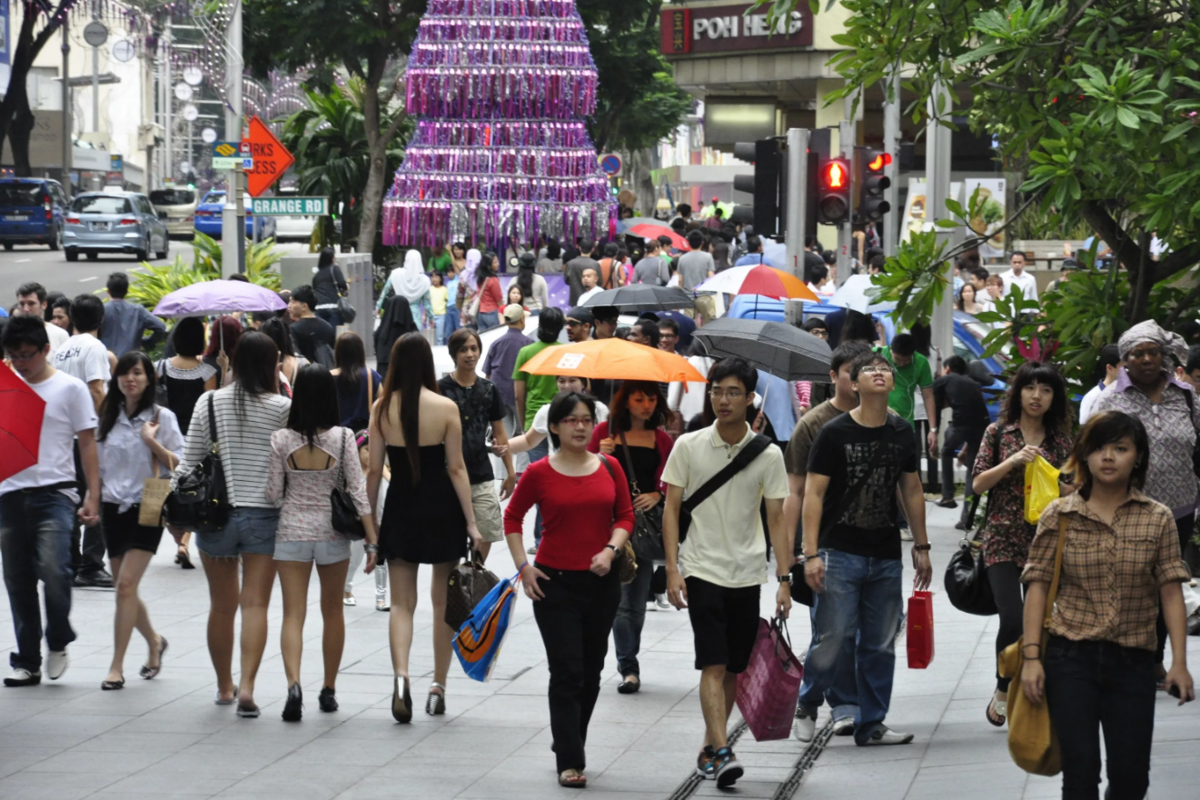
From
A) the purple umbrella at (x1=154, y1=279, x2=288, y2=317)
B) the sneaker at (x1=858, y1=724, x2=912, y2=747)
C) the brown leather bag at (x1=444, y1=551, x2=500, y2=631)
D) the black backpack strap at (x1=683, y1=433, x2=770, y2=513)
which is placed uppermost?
the purple umbrella at (x1=154, y1=279, x2=288, y2=317)

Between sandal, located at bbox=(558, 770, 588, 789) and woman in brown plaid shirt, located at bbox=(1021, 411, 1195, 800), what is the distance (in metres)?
2.01

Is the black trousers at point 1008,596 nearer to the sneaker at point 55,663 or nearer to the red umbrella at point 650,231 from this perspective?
the sneaker at point 55,663

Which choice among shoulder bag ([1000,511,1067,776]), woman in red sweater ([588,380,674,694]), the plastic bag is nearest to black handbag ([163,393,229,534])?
woman in red sweater ([588,380,674,694])

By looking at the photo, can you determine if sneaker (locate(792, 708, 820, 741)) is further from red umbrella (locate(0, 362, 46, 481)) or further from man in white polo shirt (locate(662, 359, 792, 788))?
red umbrella (locate(0, 362, 46, 481))

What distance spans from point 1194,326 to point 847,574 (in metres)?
2.79

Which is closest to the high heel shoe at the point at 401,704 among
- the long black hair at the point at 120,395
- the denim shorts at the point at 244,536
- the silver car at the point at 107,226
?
the denim shorts at the point at 244,536

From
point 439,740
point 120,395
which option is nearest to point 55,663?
point 120,395

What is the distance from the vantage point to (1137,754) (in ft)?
16.9

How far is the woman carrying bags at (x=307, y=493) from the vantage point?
754cm

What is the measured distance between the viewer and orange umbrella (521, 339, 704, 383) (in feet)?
28.1

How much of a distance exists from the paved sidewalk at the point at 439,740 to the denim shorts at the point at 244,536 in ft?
2.43

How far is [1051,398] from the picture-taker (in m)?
7.09

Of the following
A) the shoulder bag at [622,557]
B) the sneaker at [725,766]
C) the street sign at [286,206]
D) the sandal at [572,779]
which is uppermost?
the street sign at [286,206]

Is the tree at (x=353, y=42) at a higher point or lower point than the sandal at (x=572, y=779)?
higher
